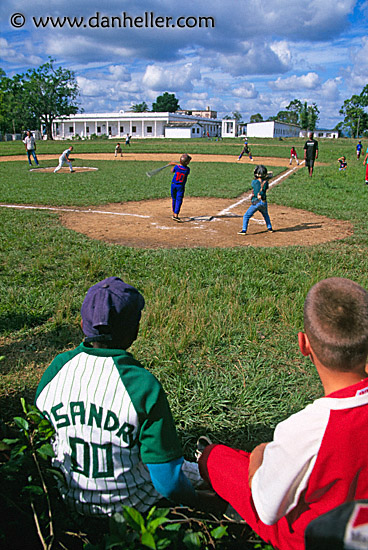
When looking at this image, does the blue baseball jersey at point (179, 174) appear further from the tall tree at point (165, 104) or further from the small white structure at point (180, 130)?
the tall tree at point (165, 104)

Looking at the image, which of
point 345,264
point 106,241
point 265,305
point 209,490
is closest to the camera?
point 209,490

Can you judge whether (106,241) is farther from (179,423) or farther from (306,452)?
(306,452)

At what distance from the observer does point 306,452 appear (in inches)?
60.9

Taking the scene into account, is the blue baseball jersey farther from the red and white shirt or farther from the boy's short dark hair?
the red and white shirt

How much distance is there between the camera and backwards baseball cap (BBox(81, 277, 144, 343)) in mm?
1852

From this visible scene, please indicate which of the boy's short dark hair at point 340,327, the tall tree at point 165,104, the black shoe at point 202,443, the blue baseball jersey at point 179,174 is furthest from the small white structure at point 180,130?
the boy's short dark hair at point 340,327

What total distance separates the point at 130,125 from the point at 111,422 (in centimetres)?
10029

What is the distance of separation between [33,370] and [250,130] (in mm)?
113257

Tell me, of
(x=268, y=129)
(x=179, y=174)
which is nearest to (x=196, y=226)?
(x=179, y=174)

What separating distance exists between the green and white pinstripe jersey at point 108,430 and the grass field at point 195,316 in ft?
3.05

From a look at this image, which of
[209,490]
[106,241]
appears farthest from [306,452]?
[106,241]

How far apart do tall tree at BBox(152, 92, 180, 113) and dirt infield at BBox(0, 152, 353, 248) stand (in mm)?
144171

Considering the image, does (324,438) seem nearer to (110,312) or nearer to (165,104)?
(110,312)

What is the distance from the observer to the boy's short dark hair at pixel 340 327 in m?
1.68
